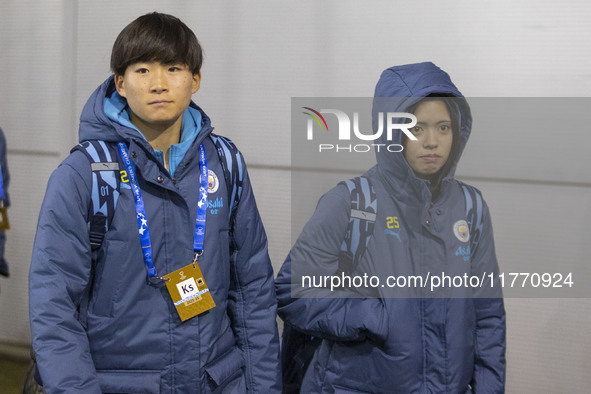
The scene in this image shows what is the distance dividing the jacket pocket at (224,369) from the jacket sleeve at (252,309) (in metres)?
0.04

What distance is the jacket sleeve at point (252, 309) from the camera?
187cm

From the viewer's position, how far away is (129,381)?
66.1 inches

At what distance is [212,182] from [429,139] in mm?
682


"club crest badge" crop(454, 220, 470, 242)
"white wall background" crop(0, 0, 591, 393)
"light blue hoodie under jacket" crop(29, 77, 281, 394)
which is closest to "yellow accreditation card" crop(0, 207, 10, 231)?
"white wall background" crop(0, 0, 591, 393)

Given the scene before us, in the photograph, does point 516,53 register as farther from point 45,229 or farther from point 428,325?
point 45,229

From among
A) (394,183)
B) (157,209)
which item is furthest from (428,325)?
(157,209)

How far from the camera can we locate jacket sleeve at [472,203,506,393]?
203 centimetres

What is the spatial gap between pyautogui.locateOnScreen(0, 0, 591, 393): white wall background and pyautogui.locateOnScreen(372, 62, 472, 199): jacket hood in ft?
1.61

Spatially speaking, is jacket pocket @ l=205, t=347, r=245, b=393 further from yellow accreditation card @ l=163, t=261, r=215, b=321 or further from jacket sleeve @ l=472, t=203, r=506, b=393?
jacket sleeve @ l=472, t=203, r=506, b=393

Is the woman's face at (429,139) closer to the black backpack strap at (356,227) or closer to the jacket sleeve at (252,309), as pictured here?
the black backpack strap at (356,227)

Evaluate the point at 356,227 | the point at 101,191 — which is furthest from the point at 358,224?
the point at 101,191

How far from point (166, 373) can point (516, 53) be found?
1.69 metres

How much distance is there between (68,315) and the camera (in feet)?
5.14

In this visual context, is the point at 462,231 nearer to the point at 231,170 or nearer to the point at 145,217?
the point at 231,170
